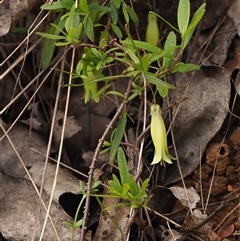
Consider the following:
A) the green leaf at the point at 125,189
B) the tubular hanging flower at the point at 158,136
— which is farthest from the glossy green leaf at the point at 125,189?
the tubular hanging flower at the point at 158,136

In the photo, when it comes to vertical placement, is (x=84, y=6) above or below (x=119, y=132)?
above

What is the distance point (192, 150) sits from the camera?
1.68 m

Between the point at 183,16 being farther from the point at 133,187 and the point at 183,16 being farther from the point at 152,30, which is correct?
the point at 133,187

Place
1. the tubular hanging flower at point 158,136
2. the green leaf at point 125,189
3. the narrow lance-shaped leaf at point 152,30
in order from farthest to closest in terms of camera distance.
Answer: the narrow lance-shaped leaf at point 152,30 → the tubular hanging flower at point 158,136 → the green leaf at point 125,189

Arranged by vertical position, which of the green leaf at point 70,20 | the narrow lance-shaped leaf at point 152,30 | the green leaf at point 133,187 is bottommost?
the green leaf at point 133,187

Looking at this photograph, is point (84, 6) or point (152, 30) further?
point (152, 30)

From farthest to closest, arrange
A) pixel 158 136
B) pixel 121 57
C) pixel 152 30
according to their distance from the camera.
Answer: pixel 152 30
pixel 121 57
pixel 158 136

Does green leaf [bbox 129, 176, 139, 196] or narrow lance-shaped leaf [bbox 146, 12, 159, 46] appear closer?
green leaf [bbox 129, 176, 139, 196]

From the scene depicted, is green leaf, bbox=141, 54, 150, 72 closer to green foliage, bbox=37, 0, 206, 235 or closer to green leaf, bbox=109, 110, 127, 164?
green foliage, bbox=37, 0, 206, 235

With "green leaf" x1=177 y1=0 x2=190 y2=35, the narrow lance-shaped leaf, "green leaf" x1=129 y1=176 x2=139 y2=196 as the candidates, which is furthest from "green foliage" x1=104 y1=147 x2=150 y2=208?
the narrow lance-shaped leaf

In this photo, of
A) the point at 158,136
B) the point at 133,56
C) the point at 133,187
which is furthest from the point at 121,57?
the point at 133,187

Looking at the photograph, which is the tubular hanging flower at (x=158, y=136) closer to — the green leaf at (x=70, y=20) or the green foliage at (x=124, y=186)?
the green foliage at (x=124, y=186)

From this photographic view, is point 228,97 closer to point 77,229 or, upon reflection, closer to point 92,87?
point 92,87

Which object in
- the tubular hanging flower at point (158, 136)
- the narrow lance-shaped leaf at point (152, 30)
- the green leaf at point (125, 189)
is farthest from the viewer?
the narrow lance-shaped leaf at point (152, 30)
